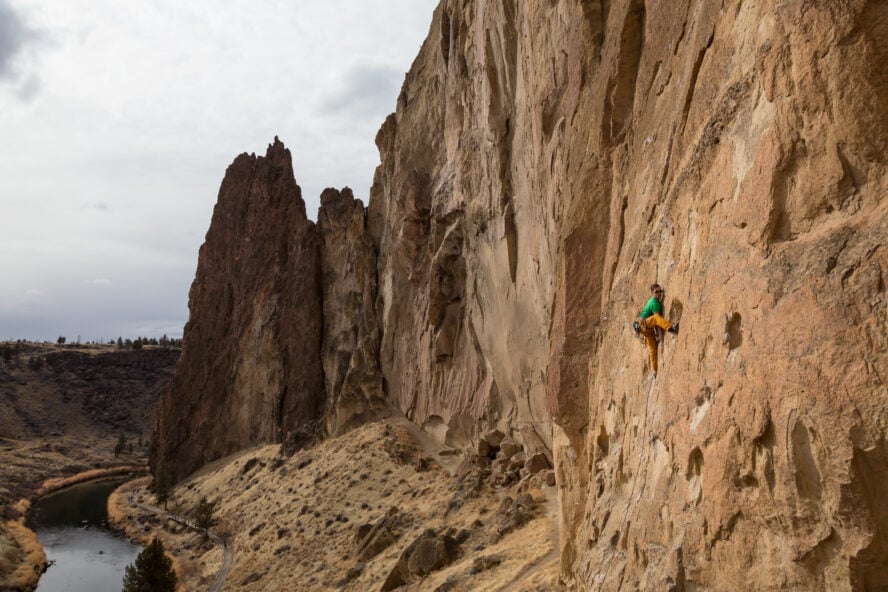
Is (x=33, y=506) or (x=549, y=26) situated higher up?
(x=549, y=26)

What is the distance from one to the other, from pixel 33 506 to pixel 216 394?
60.3 feet

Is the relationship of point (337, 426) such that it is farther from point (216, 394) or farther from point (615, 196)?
point (615, 196)

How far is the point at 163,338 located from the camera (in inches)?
5241

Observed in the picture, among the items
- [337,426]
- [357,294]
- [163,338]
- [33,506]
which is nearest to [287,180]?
[357,294]

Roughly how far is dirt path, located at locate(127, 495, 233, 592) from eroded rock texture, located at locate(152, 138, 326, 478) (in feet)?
18.5

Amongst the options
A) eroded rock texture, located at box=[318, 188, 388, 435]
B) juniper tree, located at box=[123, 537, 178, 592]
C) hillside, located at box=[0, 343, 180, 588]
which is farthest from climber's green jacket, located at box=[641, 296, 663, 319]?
hillside, located at box=[0, 343, 180, 588]

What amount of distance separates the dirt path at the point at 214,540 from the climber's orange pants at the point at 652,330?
29.6 metres

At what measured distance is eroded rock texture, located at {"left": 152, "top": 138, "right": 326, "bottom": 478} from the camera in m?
57.4

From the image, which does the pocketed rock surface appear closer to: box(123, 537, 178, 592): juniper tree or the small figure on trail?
box(123, 537, 178, 592): juniper tree

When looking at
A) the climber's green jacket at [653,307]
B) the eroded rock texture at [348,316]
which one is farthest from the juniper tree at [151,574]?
the climber's green jacket at [653,307]

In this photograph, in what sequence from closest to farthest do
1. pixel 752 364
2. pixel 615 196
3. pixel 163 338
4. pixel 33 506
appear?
pixel 752 364 → pixel 615 196 → pixel 33 506 → pixel 163 338

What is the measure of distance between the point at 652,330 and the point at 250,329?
188ft

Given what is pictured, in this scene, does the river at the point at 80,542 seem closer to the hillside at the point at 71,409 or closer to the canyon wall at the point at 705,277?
the hillside at the point at 71,409

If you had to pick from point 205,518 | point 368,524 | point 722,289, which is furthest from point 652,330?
point 205,518
